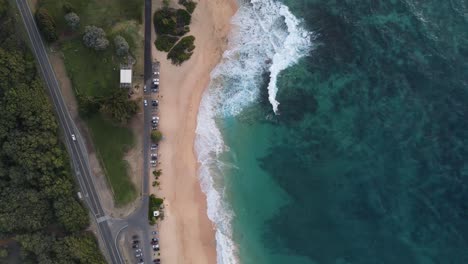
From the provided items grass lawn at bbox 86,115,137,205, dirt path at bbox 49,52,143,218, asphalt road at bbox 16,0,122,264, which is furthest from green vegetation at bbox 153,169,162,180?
asphalt road at bbox 16,0,122,264

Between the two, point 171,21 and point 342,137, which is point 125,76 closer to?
point 171,21

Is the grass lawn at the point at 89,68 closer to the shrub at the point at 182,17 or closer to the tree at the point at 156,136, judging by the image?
the tree at the point at 156,136

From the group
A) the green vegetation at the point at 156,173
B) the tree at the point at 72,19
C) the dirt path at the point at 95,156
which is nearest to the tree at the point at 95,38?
the tree at the point at 72,19

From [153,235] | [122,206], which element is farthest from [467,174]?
[122,206]

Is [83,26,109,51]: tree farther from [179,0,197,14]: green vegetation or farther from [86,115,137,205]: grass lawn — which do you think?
[179,0,197,14]: green vegetation

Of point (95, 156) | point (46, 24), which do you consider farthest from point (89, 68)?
point (95, 156)
